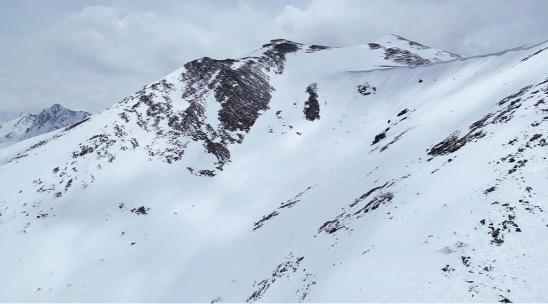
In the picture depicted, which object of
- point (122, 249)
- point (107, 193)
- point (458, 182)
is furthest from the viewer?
point (107, 193)

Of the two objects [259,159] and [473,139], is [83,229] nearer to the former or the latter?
[259,159]

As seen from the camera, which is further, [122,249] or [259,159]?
[259,159]

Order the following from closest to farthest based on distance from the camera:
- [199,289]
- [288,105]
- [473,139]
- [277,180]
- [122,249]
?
[473,139]
[199,289]
[122,249]
[277,180]
[288,105]

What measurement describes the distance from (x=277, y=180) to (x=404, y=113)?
793 inches

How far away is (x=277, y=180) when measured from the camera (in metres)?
49.8

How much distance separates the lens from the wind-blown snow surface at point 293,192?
602 inches

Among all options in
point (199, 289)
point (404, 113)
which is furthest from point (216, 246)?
point (404, 113)

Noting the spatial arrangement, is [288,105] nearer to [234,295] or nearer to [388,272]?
[234,295]

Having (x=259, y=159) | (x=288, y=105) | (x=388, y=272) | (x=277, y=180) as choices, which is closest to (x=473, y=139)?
(x=388, y=272)

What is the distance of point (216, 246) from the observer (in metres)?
36.9

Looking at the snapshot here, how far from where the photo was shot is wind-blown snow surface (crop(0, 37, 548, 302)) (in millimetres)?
15289

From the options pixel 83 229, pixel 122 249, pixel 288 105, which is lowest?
pixel 122 249

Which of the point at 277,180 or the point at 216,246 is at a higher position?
the point at 277,180

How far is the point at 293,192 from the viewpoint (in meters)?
44.4
